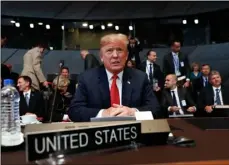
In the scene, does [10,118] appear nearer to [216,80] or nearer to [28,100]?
[28,100]

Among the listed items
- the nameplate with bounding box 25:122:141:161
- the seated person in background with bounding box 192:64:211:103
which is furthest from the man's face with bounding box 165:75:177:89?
the nameplate with bounding box 25:122:141:161

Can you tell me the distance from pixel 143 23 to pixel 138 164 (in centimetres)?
636

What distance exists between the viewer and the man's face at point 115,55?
1.50 m

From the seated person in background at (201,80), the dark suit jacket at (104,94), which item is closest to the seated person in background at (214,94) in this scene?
the seated person in background at (201,80)

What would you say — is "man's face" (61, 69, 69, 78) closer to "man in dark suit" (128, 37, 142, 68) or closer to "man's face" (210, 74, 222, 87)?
"man in dark suit" (128, 37, 142, 68)

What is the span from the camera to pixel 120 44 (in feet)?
4.93

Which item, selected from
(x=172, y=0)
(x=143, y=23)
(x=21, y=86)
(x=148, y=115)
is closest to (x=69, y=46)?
(x=143, y=23)

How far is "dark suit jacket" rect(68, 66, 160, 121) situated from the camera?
1.47m

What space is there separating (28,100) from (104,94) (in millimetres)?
1840

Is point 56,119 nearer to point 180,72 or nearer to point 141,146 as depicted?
point 141,146

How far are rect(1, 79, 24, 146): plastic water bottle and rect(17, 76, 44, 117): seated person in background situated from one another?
1.95 meters

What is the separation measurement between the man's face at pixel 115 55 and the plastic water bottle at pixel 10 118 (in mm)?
521

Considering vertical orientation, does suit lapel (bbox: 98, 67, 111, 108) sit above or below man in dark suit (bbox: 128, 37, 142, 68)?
below

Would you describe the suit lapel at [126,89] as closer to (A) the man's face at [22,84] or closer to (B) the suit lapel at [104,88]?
(B) the suit lapel at [104,88]
